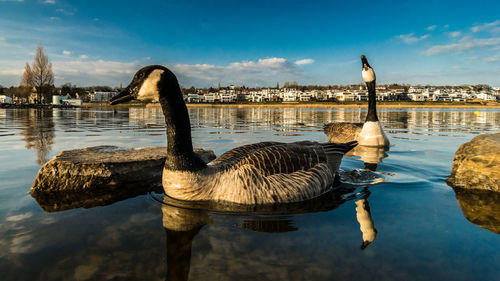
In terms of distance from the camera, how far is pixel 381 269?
3162mm

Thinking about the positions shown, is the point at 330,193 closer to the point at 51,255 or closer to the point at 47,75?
the point at 51,255

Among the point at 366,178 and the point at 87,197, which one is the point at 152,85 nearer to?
the point at 87,197

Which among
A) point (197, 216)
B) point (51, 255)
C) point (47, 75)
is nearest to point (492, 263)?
point (197, 216)

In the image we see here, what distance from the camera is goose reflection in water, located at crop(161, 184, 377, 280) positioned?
137 inches

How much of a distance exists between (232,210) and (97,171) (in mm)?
3368

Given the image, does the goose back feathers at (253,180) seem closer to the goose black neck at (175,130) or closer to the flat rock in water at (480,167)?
the goose black neck at (175,130)

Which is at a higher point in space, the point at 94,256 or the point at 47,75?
the point at 47,75

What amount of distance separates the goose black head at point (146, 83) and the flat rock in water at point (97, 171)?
207cm

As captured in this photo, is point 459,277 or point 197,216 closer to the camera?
point 459,277

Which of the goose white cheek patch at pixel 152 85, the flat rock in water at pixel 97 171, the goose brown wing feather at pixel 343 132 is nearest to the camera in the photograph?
the goose white cheek patch at pixel 152 85

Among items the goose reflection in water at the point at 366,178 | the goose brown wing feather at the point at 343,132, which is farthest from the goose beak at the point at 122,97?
the goose brown wing feather at the point at 343,132

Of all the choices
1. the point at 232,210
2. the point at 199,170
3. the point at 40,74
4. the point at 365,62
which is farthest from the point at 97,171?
the point at 40,74

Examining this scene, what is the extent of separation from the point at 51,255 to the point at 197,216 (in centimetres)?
198

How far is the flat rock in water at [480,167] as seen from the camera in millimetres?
6125
